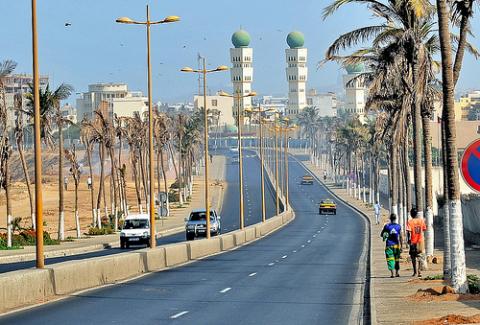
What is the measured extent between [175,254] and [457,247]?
23101mm

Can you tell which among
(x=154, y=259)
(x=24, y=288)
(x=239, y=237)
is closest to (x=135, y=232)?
(x=239, y=237)

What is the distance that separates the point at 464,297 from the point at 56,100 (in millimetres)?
56659

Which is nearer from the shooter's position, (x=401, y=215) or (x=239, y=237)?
(x=239, y=237)

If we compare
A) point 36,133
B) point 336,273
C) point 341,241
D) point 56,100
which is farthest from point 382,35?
point 56,100

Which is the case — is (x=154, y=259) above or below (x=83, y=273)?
below

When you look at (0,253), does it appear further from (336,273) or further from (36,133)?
(36,133)

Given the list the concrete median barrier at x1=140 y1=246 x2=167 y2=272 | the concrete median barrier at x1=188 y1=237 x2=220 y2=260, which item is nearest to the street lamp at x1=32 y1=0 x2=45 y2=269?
the concrete median barrier at x1=140 y1=246 x2=167 y2=272

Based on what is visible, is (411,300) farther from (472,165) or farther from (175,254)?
(175,254)

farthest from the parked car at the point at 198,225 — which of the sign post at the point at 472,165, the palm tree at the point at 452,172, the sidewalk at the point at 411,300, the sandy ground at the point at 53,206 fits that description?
the sign post at the point at 472,165

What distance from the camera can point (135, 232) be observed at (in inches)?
2729

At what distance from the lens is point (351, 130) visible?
176m

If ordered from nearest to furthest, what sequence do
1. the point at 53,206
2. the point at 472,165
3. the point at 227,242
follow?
the point at 472,165, the point at 227,242, the point at 53,206

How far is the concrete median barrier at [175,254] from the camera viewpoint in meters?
45.5

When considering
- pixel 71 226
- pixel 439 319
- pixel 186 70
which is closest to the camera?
pixel 439 319
